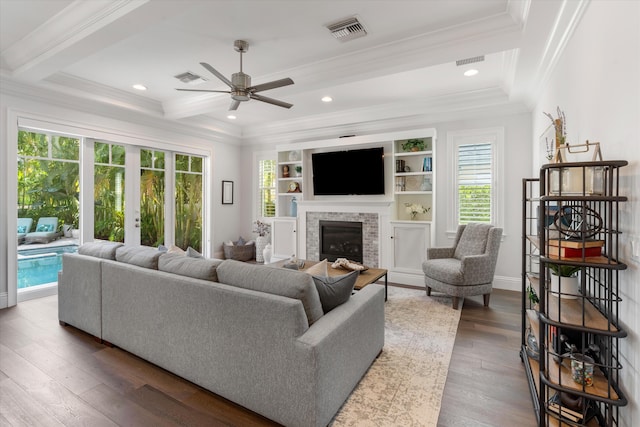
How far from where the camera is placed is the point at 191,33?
9.94 ft

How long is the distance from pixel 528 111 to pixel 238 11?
3992mm

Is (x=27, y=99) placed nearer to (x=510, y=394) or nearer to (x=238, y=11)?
(x=238, y=11)

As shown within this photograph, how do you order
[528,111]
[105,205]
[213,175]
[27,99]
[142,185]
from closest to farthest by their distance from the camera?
[27,99] < [528,111] < [105,205] < [142,185] < [213,175]

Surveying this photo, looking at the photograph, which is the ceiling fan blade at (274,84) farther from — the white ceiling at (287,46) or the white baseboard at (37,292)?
the white baseboard at (37,292)

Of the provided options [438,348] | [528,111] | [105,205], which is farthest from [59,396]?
[528,111]

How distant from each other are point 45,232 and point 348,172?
4435 mm

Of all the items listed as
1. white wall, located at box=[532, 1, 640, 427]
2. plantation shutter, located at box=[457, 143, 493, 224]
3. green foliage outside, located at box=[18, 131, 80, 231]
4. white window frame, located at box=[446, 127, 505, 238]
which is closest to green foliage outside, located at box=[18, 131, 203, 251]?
green foliage outside, located at box=[18, 131, 80, 231]

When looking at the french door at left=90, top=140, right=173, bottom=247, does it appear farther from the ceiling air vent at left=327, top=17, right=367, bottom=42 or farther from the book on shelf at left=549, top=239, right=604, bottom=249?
the book on shelf at left=549, top=239, right=604, bottom=249

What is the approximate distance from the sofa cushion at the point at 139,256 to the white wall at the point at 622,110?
2.99 m

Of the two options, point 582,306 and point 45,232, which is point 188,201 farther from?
Answer: point 582,306

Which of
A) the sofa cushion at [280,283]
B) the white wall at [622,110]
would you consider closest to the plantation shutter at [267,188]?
the sofa cushion at [280,283]

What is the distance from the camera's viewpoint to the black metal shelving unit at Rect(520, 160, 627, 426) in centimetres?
160

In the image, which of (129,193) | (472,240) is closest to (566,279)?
(472,240)

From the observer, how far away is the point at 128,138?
16.4ft
